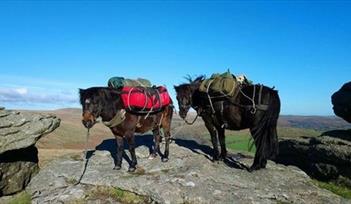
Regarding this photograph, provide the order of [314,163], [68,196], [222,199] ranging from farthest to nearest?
1. [314,163]
2. [68,196]
3. [222,199]

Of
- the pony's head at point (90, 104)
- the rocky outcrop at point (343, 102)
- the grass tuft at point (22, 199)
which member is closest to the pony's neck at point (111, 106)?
the pony's head at point (90, 104)

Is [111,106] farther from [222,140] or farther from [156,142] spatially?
[222,140]

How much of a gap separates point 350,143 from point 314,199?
6201mm

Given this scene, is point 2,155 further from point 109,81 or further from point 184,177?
point 184,177

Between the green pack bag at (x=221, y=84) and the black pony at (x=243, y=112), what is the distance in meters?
0.24

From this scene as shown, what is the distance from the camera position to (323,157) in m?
15.6

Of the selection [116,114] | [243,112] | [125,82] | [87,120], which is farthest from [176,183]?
[125,82]

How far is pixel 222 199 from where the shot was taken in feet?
32.4

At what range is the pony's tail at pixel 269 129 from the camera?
38.9 ft

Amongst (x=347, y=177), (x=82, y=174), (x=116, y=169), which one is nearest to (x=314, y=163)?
(x=347, y=177)

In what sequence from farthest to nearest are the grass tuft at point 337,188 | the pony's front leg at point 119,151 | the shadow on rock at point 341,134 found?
the shadow on rock at point 341,134 → the grass tuft at point 337,188 → the pony's front leg at point 119,151

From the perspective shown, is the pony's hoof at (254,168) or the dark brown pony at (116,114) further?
the pony's hoof at (254,168)

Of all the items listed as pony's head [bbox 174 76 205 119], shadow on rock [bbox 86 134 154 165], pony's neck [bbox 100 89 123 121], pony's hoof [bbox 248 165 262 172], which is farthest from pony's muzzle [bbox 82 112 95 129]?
pony's hoof [bbox 248 165 262 172]

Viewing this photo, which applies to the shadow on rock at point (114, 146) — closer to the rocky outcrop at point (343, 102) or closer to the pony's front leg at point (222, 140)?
the pony's front leg at point (222, 140)
